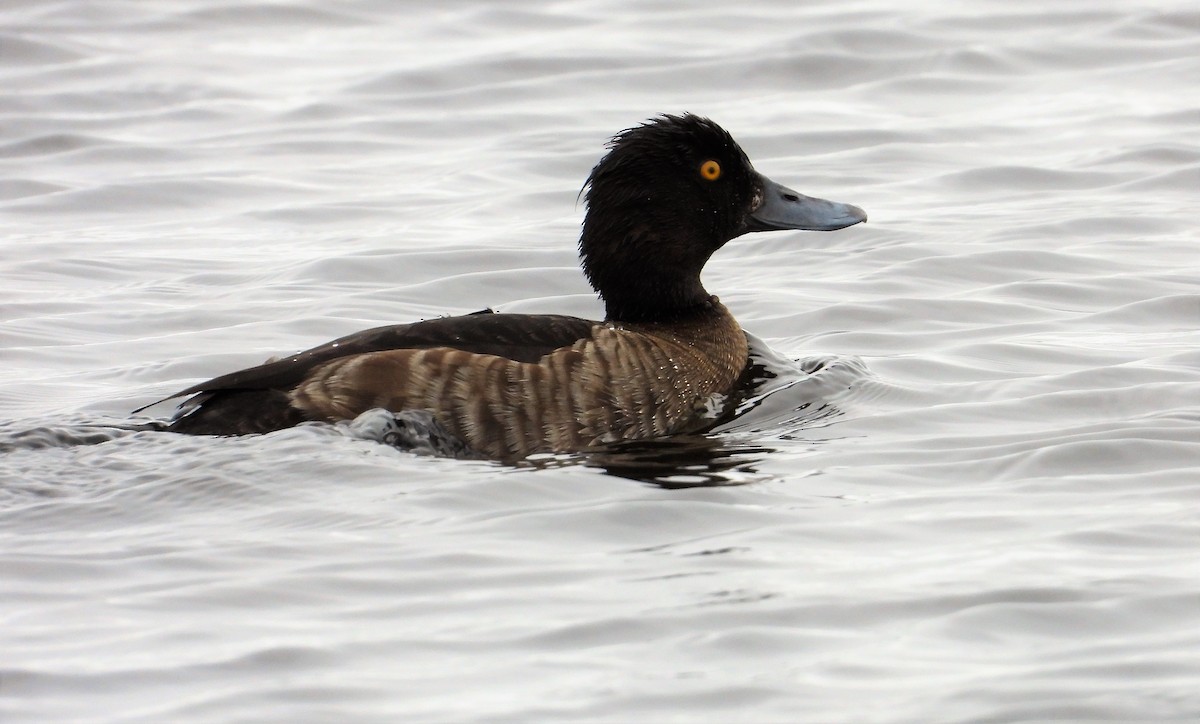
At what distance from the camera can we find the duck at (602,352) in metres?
6.61

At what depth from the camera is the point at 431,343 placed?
675 centimetres

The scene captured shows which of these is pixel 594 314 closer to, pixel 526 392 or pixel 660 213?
pixel 660 213

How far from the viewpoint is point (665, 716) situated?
4.38 m

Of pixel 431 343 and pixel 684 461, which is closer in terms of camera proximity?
pixel 684 461

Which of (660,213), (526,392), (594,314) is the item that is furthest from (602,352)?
(594,314)

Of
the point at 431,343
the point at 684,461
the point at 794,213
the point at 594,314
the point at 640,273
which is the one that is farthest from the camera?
the point at 594,314

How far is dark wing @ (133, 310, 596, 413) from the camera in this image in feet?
21.9

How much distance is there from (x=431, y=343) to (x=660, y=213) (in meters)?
1.43

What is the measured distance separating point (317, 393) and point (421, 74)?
8.68 metres

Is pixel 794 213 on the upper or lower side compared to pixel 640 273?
upper

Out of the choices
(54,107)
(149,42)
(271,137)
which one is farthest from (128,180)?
(149,42)

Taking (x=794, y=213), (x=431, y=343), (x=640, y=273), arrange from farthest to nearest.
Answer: (x=794, y=213) → (x=640, y=273) → (x=431, y=343)

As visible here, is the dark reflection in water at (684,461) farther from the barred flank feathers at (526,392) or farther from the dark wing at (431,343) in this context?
the dark wing at (431,343)

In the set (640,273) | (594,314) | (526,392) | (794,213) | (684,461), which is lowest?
(684,461)
